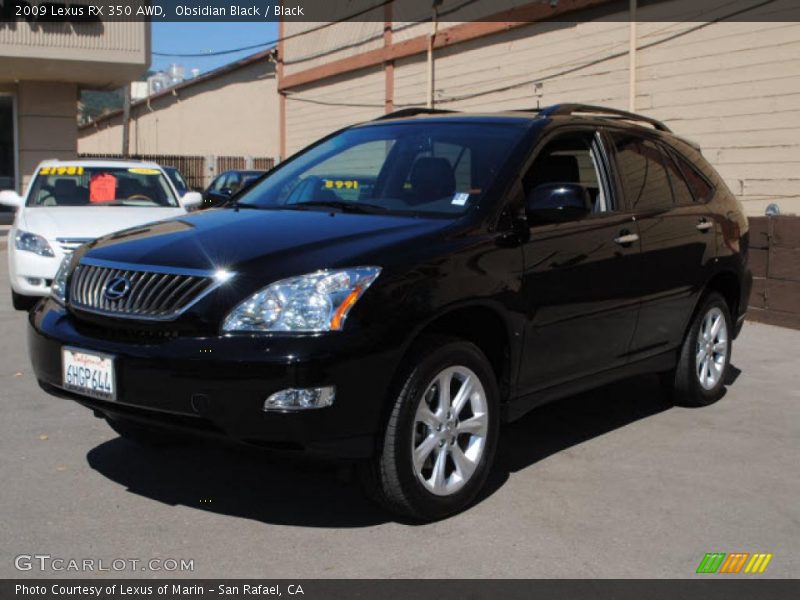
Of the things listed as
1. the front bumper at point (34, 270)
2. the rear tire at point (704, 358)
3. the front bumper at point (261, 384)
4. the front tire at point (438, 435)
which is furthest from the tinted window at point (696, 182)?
the front bumper at point (34, 270)

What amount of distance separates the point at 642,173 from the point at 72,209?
6.09m

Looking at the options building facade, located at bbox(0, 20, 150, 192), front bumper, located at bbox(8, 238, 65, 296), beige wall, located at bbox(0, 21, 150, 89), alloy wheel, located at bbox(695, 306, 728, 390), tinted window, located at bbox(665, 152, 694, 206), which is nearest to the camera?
tinted window, located at bbox(665, 152, 694, 206)

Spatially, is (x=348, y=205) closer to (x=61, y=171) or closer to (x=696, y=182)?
(x=696, y=182)

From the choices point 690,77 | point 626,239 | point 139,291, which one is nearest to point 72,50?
point 690,77

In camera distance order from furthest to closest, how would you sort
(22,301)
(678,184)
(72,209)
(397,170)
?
1. (22,301)
2. (72,209)
3. (678,184)
4. (397,170)

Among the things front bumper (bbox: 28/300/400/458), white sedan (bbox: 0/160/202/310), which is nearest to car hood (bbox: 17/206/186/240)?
white sedan (bbox: 0/160/202/310)

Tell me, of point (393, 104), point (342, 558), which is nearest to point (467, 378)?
point (342, 558)

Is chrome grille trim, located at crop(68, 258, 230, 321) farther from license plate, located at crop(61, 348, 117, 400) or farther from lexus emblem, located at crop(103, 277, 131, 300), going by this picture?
license plate, located at crop(61, 348, 117, 400)

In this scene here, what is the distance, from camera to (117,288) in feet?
13.0

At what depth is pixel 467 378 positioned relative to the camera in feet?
13.7

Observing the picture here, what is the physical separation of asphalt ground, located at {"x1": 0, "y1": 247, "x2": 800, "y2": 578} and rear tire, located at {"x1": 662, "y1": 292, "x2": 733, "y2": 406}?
0.26m

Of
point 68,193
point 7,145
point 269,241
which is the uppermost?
point 7,145

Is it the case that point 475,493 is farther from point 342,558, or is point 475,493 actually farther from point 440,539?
point 342,558

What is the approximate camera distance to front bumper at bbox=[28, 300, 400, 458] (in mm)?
3572
